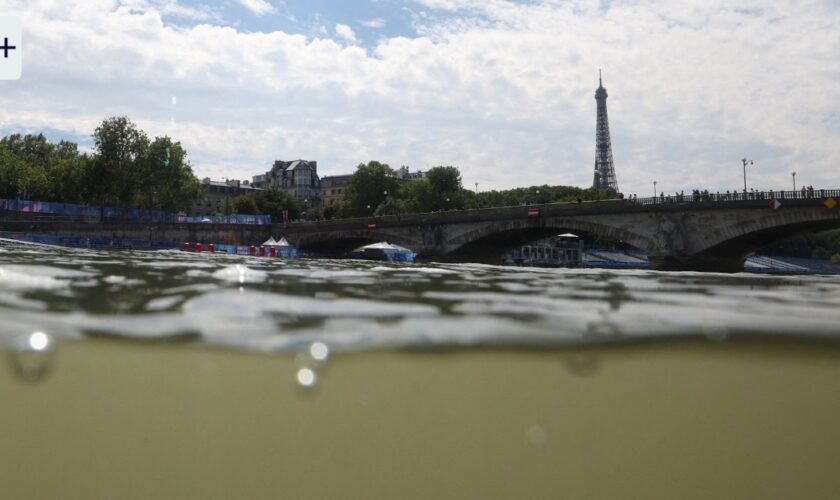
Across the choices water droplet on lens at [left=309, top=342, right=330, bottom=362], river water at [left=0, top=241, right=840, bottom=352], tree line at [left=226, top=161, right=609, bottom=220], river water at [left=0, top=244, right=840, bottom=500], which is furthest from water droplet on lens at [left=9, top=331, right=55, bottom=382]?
tree line at [left=226, top=161, right=609, bottom=220]

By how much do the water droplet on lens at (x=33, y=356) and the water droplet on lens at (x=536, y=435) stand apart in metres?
2.87

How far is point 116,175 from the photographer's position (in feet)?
237

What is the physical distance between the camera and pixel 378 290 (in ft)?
32.8

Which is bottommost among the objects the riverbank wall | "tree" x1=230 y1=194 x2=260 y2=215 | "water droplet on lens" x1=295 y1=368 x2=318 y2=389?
"water droplet on lens" x1=295 y1=368 x2=318 y2=389

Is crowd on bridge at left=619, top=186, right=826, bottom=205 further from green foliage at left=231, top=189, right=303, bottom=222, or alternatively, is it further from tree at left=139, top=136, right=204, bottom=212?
green foliage at left=231, top=189, right=303, bottom=222

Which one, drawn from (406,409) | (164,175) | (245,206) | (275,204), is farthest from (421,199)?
(406,409)

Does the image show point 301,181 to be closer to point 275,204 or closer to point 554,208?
point 275,204

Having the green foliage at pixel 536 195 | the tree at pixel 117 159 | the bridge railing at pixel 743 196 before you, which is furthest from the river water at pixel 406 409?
the green foliage at pixel 536 195

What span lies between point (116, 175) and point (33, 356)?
7685 cm

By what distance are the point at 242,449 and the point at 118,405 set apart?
0.92 m

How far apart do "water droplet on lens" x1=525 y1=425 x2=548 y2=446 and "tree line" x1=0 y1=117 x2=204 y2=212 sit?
79048 mm

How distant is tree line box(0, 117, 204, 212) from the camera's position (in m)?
71.7

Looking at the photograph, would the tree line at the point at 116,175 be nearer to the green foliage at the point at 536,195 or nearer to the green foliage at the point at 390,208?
the green foliage at the point at 390,208

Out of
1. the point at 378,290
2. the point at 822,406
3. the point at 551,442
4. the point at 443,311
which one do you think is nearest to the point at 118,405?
the point at 551,442
